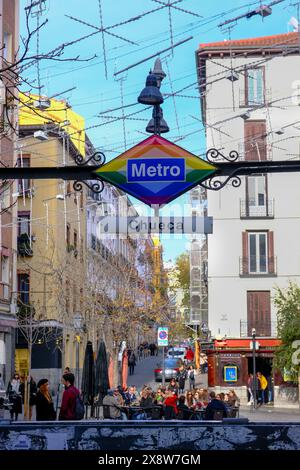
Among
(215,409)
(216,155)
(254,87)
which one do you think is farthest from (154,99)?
(254,87)

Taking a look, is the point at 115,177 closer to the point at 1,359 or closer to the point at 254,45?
the point at 1,359

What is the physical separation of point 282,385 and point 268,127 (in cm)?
1352

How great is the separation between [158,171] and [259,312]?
38.9 metres

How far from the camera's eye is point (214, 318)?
47188 mm

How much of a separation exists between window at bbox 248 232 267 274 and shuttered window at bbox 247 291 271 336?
1.31m

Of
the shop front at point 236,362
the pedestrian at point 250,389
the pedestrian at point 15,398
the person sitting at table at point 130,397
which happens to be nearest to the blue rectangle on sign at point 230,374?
the shop front at point 236,362

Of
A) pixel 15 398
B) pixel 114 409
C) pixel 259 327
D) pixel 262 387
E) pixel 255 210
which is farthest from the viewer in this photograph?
pixel 255 210

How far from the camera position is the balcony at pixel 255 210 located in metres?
47.3

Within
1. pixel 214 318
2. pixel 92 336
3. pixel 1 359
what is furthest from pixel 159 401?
pixel 214 318

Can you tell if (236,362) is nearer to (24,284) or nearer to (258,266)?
(258,266)

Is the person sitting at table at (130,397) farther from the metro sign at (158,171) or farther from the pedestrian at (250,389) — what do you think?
the metro sign at (158,171)

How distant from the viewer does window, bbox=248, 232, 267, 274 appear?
1858 inches

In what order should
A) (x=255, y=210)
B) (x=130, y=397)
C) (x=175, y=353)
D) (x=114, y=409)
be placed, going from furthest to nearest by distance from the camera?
(x=175, y=353) < (x=255, y=210) < (x=130, y=397) < (x=114, y=409)

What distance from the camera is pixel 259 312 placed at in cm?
4688
